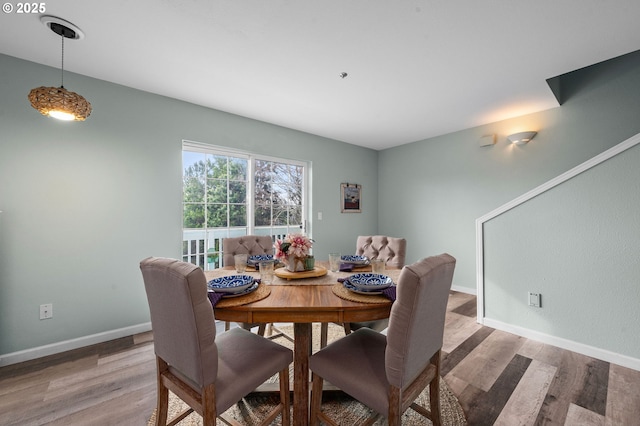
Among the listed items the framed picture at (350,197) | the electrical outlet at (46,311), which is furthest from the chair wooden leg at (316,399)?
the framed picture at (350,197)

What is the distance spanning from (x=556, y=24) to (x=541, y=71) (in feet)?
2.29

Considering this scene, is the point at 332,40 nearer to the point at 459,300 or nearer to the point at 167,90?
the point at 167,90

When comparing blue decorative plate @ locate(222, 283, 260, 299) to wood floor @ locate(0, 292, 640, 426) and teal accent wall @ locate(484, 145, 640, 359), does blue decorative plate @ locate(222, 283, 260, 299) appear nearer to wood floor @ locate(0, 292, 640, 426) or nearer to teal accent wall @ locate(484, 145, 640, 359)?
wood floor @ locate(0, 292, 640, 426)

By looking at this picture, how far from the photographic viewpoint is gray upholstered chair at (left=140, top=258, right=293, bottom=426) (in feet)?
3.35

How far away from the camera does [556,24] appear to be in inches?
66.4

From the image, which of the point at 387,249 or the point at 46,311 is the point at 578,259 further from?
the point at 46,311

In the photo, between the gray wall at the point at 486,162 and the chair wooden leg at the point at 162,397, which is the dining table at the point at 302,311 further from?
the gray wall at the point at 486,162

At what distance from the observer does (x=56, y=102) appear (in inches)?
64.8

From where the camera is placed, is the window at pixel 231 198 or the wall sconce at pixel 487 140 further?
the wall sconce at pixel 487 140

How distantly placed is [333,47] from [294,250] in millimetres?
1501

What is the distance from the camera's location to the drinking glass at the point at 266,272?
161 centimetres

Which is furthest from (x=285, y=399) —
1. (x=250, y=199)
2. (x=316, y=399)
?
(x=250, y=199)

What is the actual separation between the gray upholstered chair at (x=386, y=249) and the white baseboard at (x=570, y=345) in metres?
1.36

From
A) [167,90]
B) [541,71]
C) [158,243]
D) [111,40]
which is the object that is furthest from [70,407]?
[541,71]
